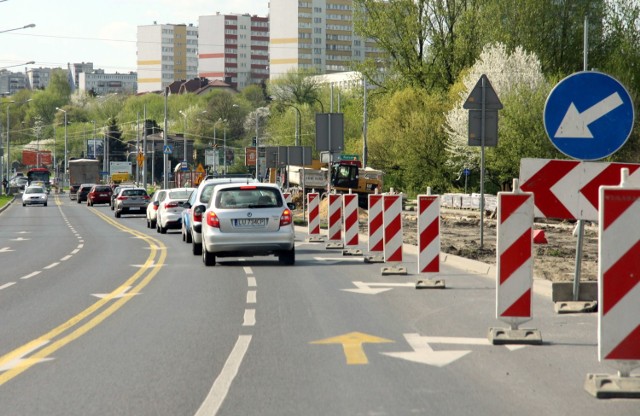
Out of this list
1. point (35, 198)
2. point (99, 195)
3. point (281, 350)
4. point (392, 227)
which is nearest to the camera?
point (281, 350)

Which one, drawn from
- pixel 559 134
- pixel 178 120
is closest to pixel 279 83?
pixel 178 120

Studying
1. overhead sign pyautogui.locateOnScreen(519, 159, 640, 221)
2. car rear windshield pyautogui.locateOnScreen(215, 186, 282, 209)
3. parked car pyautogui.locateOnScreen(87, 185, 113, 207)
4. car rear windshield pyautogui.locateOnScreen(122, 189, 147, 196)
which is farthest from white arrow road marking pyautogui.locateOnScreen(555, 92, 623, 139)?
parked car pyautogui.locateOnScreen(87, 185, 113, 207)

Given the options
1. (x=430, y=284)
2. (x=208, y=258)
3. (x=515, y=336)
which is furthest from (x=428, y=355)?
(x=208, y=258)

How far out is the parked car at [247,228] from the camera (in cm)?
2005

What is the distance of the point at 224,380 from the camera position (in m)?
7.89

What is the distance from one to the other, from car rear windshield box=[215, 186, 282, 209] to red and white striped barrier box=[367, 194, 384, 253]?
1736mm

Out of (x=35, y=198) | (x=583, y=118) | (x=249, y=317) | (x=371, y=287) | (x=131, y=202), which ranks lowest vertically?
(x=35, y=198)

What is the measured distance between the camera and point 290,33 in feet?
646

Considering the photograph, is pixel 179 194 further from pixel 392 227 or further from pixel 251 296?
pixel 251 296

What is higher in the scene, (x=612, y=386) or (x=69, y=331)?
(x=612, y=386)

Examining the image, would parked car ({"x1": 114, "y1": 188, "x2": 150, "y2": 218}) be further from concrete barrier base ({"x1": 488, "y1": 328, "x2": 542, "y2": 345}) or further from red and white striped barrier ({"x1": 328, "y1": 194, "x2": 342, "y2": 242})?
concrete barrier base ({"x1": 488, "y1": 328, "x2": 542, "y2": 345})

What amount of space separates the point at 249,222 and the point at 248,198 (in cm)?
64

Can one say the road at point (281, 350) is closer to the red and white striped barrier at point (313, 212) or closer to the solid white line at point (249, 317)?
the solid white line at point (249, 317)

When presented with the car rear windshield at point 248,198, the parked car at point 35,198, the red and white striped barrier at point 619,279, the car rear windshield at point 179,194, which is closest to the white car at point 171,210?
the car rear windshield at point 179,194
